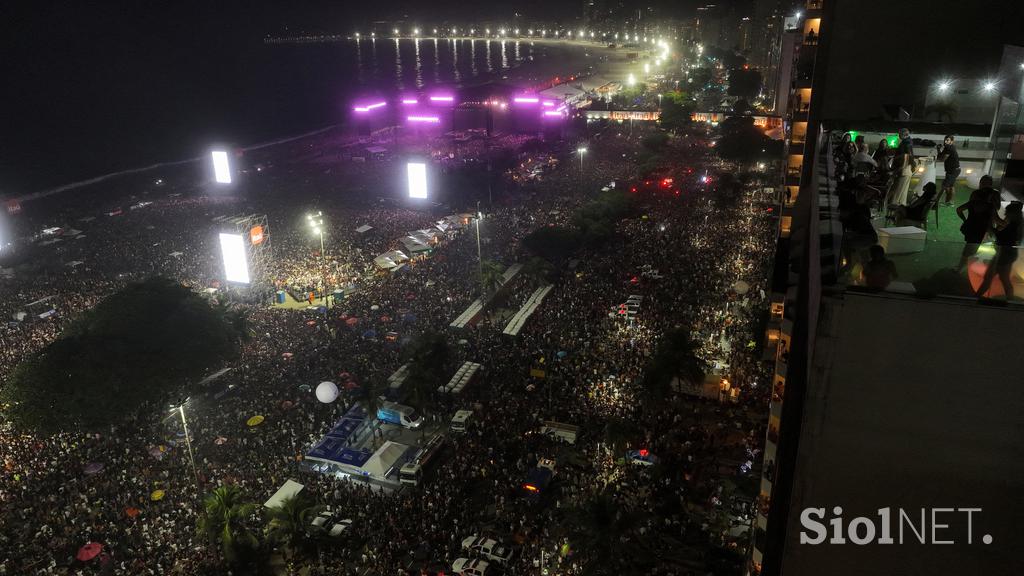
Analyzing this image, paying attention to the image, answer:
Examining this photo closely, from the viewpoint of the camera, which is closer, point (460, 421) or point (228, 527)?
point (228, 527)

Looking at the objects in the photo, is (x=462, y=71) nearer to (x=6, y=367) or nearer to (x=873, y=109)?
(x=6, y=367)

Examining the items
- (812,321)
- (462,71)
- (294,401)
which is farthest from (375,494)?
(462,71)

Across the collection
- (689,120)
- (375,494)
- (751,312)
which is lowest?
(375,494)

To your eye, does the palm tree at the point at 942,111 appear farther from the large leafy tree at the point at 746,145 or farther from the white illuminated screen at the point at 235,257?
the large leafy tree at the point at 746,145

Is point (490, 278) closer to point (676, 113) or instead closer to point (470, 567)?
point (470, 567)

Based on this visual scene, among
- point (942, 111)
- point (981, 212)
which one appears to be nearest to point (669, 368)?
point (942, 111)

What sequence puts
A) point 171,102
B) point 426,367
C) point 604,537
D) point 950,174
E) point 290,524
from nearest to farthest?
point 950,174 → point 604,537 → point 290,524 → point 426,367 → point 171,102

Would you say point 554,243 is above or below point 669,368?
above
